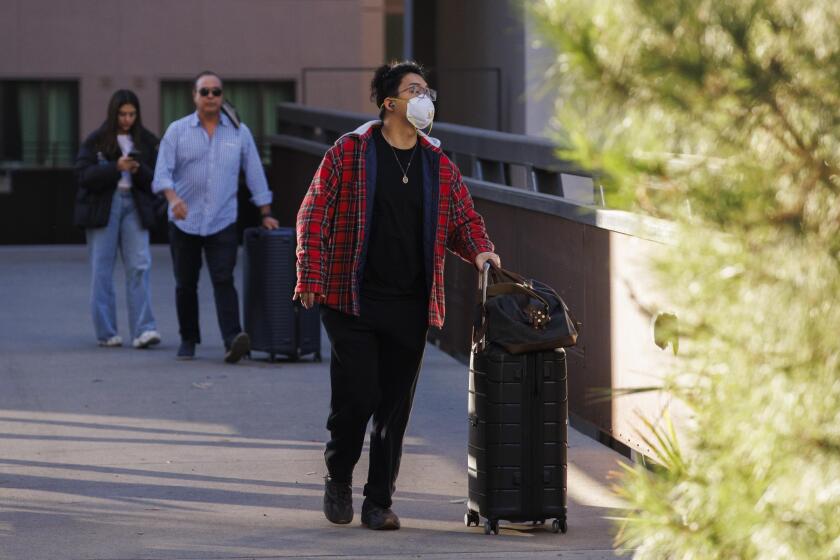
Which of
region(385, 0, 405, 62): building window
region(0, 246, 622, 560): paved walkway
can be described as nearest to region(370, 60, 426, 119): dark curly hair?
region(0, 246, 622, 560): paved walkway

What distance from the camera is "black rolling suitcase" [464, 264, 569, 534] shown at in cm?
620

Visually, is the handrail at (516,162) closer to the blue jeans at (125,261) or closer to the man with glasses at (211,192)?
the man with glasses at (211,192)

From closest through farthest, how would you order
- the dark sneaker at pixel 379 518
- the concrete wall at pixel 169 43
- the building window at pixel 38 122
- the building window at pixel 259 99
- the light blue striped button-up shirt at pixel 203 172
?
the dark sneaker at pixel 379 518
the light blue striped button-up shirt at pixel 203 172
the concrete wall at pixel 169 43
the building window at pixel 38 122
the building window at pixel 259 99

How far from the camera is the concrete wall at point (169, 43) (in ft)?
82.8

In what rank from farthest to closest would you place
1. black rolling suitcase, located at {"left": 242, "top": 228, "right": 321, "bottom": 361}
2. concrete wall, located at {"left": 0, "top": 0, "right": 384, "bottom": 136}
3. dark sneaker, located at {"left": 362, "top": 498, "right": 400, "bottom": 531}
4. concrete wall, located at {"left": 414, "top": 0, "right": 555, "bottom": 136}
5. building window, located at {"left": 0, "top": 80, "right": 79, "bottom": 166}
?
building window, located at {"left": 0, "top": 80, "right": 79, "bottom": 166} → concrete wall, located at {"left": 0, "top": 0, "right": 384, "bottom": 136} → concrete wall, located at {"left": 414, "top": 0, "right": 555, "bottom": 136} → black rolling suitcase, located at {"left": 242, "top": 228, "right": 321, "bottom": 361} → dark sneaker, located at {"left": 362, "top": 498, "right": 400, "bottom": 531}

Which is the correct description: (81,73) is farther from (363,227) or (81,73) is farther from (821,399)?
(821,399)

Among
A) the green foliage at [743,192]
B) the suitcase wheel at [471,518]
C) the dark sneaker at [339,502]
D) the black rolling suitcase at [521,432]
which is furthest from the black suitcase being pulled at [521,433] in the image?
the green foliage at [743,192]

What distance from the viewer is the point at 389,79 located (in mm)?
6344

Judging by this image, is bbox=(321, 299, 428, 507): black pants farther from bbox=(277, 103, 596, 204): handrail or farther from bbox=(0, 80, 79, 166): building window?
bbox=(0, 80, 79, 166): building window

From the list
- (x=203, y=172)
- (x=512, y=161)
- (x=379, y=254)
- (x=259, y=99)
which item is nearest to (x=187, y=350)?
(x=203, y=172)

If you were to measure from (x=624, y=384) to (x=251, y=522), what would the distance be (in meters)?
2.12

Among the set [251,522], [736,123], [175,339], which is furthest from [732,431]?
[175,339]

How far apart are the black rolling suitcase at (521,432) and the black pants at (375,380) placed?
0.89 ft

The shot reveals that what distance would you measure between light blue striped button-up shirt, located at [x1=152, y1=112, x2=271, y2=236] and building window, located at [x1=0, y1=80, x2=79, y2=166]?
14885 mm
